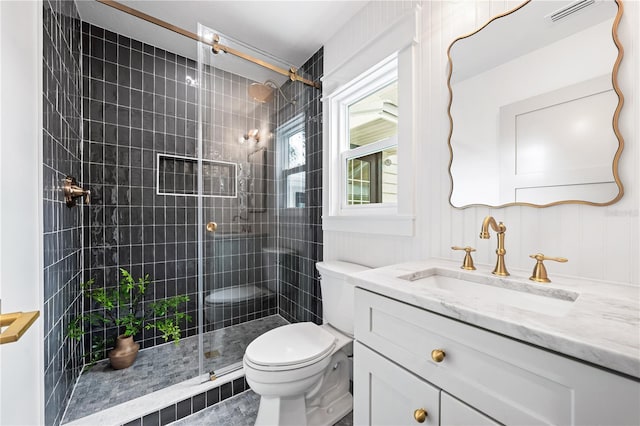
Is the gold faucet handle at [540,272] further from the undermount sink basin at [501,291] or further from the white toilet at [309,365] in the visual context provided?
the white toilet at [309,365]

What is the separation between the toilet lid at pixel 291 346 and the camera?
1189 mm

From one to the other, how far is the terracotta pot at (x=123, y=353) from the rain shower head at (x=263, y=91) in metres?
1.98

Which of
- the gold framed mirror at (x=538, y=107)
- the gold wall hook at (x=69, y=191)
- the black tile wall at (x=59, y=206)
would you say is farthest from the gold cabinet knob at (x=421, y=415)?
the gold wall hook at (x=69, y=191)

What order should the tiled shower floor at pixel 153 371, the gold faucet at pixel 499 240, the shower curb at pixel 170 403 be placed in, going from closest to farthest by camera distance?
the gold faucet at pixel 499 240, the shower curb at pixel 170 403, the tiled shower floor at pixel 153 371

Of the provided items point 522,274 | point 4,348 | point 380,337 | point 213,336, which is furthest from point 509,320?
point 213,336

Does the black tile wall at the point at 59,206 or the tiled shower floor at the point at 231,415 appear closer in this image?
the black tile wall at the point at 59,206

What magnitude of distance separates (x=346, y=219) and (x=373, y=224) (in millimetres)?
239

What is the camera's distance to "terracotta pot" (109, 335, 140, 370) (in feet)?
5.80

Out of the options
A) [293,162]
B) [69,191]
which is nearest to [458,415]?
[293,162]

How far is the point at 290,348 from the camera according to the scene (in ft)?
4.25

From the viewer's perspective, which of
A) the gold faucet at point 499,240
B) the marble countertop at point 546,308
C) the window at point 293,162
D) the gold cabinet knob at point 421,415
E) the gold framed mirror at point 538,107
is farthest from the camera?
the window at point 293,162

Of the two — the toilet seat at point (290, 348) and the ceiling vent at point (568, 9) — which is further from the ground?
the ceiling vent at point (568, 9)

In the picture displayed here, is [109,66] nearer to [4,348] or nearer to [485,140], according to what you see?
[4,348]

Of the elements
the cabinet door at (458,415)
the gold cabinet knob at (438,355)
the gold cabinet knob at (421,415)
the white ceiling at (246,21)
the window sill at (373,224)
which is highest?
the white ceiling at (246,21)
